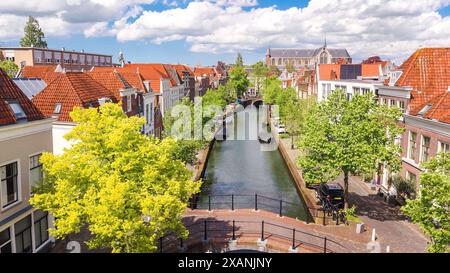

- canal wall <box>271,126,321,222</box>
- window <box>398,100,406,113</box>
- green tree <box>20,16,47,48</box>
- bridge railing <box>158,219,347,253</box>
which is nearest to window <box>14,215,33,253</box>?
bridge railing <box>158,219,347,253</box>

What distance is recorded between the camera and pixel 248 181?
37.1 metres

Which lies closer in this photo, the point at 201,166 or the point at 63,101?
the point at 63,101

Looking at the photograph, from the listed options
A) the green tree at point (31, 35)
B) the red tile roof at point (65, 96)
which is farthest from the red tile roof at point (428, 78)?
the green tree at point (31, 35)

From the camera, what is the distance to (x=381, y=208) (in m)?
25.7

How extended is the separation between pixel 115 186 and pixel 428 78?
23.5 m

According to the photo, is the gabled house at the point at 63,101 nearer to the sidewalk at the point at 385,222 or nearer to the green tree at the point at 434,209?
the sidewalk at the point at 385,222

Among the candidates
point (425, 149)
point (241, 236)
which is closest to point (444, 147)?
point (425, 149)

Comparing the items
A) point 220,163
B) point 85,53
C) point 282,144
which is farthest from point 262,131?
point 85,53

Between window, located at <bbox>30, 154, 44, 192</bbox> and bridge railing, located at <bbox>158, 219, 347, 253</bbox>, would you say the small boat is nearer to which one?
bridge railing, located at <bbox>158, 219, 347, 253</bbox>

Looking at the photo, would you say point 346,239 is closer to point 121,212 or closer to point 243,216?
point 243,216

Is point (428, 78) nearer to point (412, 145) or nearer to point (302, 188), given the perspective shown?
point (412, 145)

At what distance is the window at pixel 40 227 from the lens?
1768cm

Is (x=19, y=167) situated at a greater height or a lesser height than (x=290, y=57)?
lesser

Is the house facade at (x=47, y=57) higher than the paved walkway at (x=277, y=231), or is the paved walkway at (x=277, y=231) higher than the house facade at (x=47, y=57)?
the house facade at (x=47, y=57)
